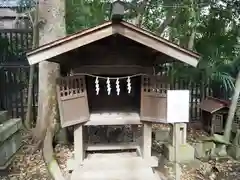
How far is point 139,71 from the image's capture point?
4.07 meters

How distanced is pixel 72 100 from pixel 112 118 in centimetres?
62

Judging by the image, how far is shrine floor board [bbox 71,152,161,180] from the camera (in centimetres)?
391

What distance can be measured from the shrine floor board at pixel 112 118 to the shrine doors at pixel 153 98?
5.8 inches

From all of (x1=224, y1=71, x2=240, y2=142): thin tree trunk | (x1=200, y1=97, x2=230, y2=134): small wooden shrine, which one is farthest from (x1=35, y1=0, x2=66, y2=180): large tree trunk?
(x1=200, y1=97, x2=230, y2=134): small wooden shrine

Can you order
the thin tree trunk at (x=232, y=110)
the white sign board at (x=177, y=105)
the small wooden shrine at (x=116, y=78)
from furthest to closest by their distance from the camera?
1. the thin tree trunk at (x=232, y=110)
2. the small wooden shrine at (x=116, y=78)
3. the white sign board at (x=177, y=105)

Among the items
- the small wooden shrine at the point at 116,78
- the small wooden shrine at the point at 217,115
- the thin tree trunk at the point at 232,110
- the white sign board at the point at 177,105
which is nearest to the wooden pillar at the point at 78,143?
the small wooden shrine at the point at 116,78

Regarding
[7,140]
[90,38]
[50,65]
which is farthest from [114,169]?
[50,65]

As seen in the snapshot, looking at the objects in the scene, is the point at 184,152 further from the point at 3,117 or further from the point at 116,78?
the point at 3,117

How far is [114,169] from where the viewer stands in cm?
409

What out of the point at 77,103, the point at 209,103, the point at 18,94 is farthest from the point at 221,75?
the point at 18,94

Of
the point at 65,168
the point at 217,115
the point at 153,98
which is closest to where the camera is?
the point at 153,98

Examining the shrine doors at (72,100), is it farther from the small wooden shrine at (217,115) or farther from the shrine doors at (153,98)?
the small wooden shrine at (217,115)

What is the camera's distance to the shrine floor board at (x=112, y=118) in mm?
3955

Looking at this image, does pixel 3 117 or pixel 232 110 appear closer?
pixel 3 117
